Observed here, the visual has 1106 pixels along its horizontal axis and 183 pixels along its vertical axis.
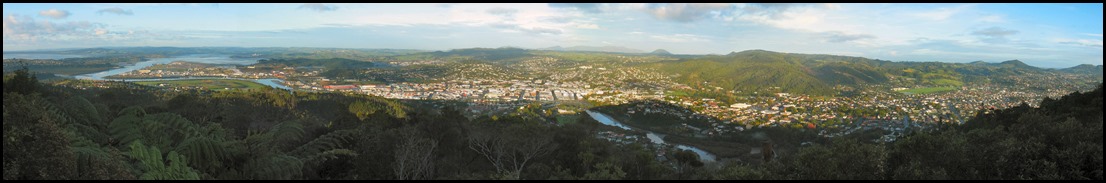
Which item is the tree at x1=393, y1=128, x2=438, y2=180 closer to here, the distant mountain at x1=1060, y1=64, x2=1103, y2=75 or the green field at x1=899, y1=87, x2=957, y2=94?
the green field at x1=899, y1=87, x2=957, y2=94

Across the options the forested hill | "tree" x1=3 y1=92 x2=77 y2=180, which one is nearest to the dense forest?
"tree" x1=3 y1=92 x2=77 y2=180

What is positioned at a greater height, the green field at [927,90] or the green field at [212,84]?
the green field at [927,90]

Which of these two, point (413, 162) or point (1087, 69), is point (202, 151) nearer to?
point (413, 162)

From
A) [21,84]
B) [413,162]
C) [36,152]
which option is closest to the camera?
[36,152]

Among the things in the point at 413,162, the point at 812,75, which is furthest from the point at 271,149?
the point at 812,75

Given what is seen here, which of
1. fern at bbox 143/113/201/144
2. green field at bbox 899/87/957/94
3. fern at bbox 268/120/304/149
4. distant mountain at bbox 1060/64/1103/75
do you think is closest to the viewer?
fern at bbox 143/113/201/144

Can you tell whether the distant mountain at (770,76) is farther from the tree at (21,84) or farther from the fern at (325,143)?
the tree at (21,84)

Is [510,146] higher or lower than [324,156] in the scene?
lower

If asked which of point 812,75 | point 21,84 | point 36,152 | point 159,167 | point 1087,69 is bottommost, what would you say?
point 159,167

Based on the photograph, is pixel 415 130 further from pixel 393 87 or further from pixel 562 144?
pixel 393 87

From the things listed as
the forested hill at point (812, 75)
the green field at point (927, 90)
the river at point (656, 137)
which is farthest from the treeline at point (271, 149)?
the green field at point (927, 90)

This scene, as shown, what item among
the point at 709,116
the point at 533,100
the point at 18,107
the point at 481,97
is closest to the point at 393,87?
the point at 481,97
